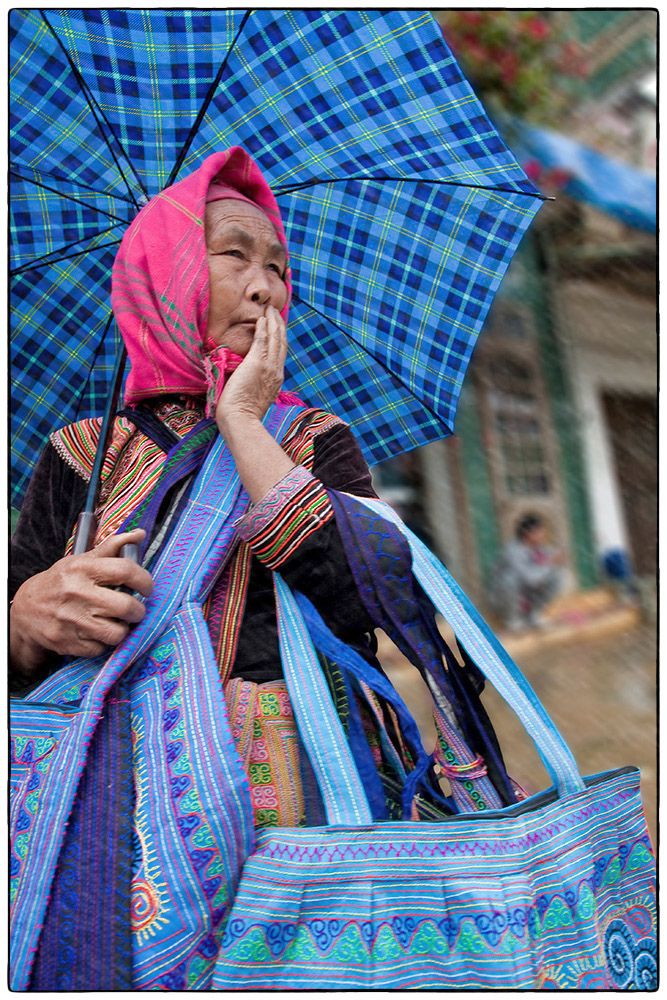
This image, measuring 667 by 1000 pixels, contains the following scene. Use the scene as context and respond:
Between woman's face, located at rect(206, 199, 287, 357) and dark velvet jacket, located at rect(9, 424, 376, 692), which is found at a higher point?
woman's face, located at rect(206, 199, 287, 357)

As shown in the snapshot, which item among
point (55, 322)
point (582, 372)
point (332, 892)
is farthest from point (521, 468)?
point (332, 892)

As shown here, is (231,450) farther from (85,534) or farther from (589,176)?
(589,176)

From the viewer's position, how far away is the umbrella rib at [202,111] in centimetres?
176

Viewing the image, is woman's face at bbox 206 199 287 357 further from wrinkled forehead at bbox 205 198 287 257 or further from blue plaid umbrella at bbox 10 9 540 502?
blue plaid umbrella at bbox 10 9 540 502

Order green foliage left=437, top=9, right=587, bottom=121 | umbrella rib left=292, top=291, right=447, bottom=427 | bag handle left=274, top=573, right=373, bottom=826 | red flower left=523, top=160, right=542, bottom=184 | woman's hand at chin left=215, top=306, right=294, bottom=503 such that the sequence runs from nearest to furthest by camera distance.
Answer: bag handle left=274, top=573, right=373, bottom=826, woman's hand at chin left=215, top=306, right=294, bottom=503, umbrella rib left=292, top=291, right=447, bottom=427, green foliage left=437, top=9, right=587, bottom=121, red flower left=523, top=160, right=542, bottom=184

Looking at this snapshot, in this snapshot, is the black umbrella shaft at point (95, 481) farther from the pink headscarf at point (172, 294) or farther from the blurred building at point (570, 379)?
the blurred building at point (570, 379)

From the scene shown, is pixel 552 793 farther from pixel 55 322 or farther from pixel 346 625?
pixel 55 322

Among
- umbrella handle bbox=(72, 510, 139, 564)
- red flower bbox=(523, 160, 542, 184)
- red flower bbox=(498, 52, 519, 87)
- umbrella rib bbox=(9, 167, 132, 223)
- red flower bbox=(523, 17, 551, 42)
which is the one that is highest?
red flower bbox=(523, 17, 551, 42)

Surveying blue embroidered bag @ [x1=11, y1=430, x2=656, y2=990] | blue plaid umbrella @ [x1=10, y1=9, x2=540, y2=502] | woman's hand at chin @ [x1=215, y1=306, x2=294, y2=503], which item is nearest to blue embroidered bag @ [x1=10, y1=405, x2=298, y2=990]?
blue embroidered bag @ [x1=11, y1=430, x2=656, y2=990]

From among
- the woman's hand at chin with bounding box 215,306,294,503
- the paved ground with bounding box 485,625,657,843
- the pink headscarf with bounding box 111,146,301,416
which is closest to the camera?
the woman's hand at chin with bounding box 215,306,294,503

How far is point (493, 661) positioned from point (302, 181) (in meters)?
1.09

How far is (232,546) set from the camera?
1520mm

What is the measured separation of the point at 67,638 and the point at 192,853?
40cm

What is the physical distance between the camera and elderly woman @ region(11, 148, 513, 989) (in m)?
1.30
